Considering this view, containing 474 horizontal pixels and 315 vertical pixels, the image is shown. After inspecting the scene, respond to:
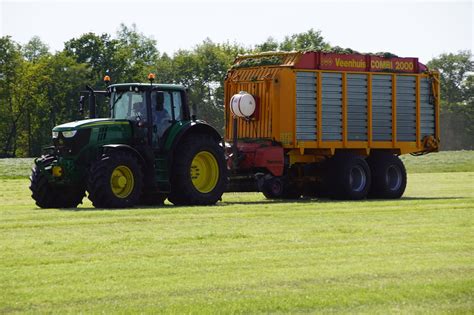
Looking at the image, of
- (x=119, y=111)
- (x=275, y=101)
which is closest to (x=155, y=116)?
(x=119, y=111)

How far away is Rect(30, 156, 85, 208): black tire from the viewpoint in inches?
885

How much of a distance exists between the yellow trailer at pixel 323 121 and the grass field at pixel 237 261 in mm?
5235

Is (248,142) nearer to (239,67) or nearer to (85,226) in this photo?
(239,67)

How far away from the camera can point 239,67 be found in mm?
27672

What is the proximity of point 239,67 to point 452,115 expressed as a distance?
8585 centimetres

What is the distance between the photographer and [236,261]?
13.1 meters

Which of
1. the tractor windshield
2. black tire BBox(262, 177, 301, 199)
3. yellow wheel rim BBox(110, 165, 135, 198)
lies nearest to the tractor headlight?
yellow wheel rim BBox(110, 165, 135, 198)

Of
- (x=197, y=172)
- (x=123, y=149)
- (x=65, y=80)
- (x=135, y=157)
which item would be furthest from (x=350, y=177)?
(x=65, y=80)

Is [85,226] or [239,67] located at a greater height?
[239,67]

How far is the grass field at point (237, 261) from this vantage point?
10.6m

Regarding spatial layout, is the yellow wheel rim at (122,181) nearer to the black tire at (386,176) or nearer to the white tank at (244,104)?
the white tank at (244,104)

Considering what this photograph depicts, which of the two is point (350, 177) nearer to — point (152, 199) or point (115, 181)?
point (152, 199)

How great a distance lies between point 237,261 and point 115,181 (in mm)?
9178

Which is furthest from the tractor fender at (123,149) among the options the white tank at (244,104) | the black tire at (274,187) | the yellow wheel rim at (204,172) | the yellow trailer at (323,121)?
the white tank at (244,104)
